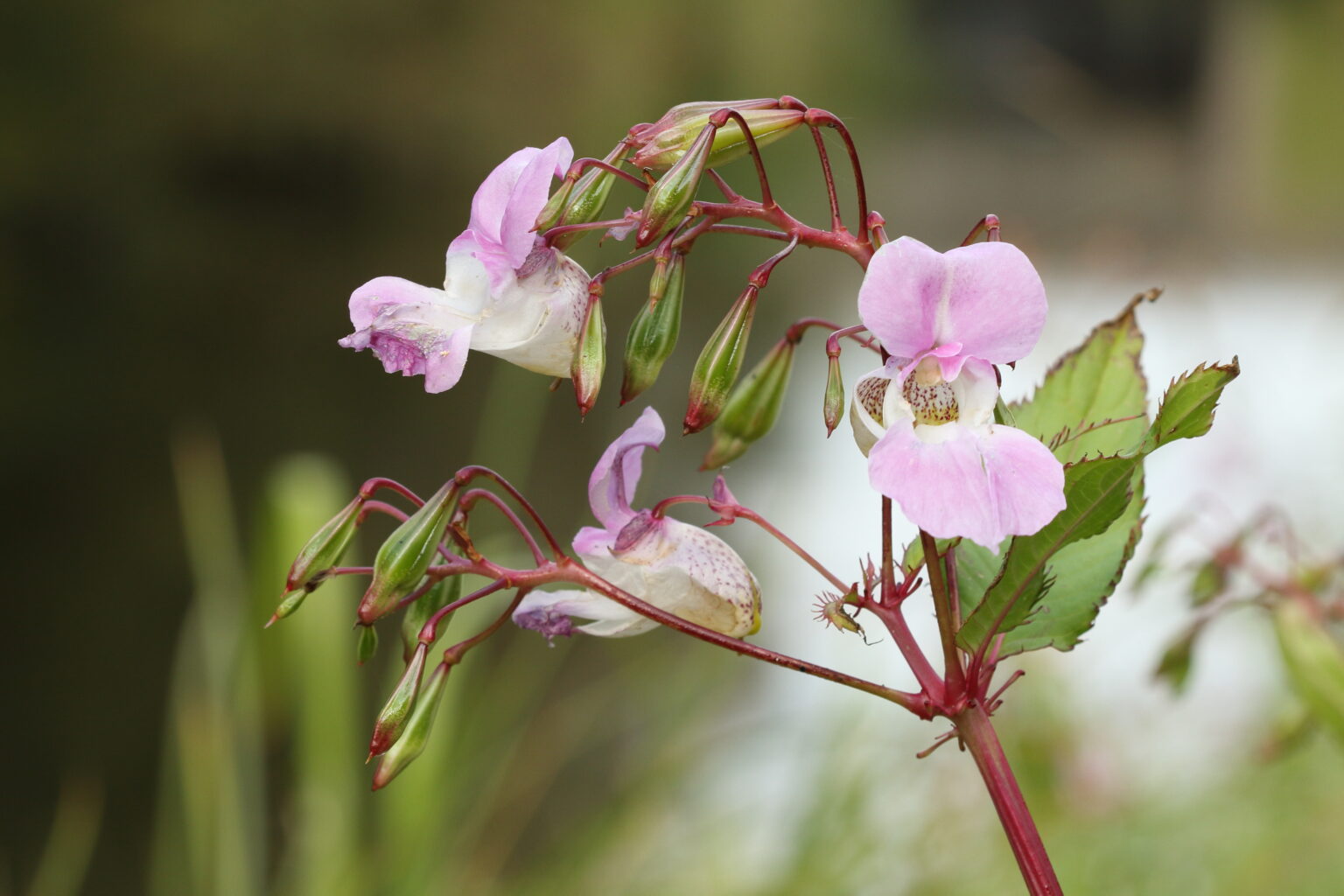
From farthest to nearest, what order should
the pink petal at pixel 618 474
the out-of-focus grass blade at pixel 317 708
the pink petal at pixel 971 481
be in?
1. the out-of-focus grass blade at pixel 317 708
2. the pink petal at pixel 618 474
3. the pink petal at pixel 971 481

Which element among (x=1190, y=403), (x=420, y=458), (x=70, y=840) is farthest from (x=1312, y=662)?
(x=420, y=458)

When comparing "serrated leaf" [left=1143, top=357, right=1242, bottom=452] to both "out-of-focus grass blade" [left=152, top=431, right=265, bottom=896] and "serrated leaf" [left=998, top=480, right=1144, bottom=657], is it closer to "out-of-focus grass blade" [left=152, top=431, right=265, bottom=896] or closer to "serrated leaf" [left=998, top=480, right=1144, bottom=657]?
"serrated leaf" [left=998, top=480, right=1144, bottom=657]

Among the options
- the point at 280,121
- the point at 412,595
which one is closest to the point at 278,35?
the point at 280,121

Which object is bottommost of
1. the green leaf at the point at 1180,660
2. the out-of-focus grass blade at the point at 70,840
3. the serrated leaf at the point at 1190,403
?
the out-of-focus grass blade at the point at 70,840

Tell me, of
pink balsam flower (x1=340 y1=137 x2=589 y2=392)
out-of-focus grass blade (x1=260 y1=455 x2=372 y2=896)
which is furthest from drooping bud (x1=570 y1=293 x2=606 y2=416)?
out-of-focus grass blade (x1=260 y1=455 x2=372 y2=896)

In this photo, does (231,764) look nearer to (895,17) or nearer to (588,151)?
(588,151)

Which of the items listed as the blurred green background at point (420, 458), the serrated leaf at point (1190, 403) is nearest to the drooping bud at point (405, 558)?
the serrated leaf at point (1190, 403)

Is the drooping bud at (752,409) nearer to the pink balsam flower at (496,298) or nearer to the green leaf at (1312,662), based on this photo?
the pink balsam flower at (496,298)

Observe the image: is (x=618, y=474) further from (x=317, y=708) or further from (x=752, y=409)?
(x=317, y=708)
